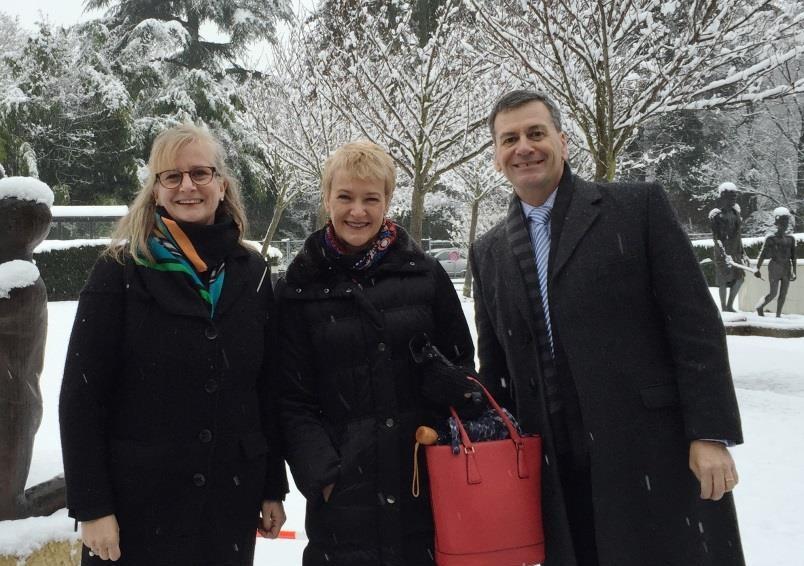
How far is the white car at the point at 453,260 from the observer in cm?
2834

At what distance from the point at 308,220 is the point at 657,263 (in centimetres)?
3165

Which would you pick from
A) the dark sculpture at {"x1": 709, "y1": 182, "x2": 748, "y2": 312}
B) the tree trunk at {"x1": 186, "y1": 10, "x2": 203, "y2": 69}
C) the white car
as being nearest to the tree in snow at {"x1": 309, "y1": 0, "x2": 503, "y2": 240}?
the dark sculpture at {"x1": 709, "y1": 182, "x2": 748, "y2": 312}

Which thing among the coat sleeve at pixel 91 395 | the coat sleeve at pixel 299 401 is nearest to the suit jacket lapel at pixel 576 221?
the coat sleeve at pixel 299 401

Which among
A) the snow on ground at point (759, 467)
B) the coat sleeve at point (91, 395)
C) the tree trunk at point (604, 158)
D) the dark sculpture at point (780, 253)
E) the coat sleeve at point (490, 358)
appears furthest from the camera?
the dark sculpture at point (780, 253)

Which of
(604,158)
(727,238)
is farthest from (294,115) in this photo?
(604,158)

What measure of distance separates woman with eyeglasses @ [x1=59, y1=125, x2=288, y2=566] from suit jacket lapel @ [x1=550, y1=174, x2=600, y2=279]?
1.05m

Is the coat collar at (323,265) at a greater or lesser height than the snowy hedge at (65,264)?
lesser

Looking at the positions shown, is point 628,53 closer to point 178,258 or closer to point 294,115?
point 178,258

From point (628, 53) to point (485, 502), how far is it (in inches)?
269

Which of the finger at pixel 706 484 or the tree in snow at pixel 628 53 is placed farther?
the tree in snow at pixel 628 53

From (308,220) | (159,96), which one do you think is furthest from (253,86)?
(308,220)

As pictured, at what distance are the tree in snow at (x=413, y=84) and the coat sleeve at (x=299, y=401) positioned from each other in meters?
8.96

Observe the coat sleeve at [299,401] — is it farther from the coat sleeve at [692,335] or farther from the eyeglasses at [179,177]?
the coat sleeve at [692,335]

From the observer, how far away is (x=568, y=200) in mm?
2346
